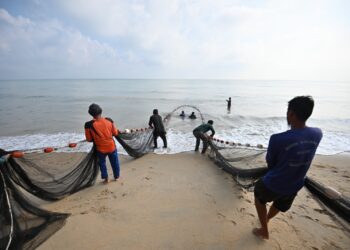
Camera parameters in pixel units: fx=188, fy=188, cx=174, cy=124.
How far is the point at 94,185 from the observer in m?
4.24

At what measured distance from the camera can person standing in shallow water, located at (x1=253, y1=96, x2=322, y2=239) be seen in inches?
73.8

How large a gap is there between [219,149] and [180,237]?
334 cm

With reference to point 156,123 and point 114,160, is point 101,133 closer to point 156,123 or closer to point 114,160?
point 114,160

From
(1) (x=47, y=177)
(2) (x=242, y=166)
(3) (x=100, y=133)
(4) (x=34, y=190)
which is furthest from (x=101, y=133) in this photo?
(2) (x=242, y=166)

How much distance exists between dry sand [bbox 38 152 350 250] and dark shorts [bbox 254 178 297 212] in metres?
0.56


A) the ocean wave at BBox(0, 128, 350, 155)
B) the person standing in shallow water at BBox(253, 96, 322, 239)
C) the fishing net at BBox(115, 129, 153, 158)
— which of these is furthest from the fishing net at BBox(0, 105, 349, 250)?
the ocean wave at BBox(0, 128, 350, 155)

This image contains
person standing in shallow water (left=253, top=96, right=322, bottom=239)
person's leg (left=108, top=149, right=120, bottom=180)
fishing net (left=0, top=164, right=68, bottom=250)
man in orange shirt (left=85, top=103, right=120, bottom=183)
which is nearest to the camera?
person standing in shallow water (left=253, top=96, right=322, bottom=239)

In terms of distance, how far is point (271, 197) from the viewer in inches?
87.9

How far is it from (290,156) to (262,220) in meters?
1.10

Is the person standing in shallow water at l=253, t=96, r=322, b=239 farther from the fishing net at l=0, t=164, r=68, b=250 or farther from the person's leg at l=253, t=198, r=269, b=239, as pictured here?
the fishing net at l=0, t=164, r=68, b=250

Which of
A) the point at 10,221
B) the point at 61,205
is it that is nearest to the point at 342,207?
the point at 10,221

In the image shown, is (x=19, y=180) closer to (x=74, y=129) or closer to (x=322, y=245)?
(x=322, y=245)

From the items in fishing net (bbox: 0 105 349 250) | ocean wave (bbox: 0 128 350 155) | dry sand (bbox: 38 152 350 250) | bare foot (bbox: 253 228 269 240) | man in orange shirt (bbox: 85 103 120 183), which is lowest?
ocean wave (bbox: 0 128 350 155)

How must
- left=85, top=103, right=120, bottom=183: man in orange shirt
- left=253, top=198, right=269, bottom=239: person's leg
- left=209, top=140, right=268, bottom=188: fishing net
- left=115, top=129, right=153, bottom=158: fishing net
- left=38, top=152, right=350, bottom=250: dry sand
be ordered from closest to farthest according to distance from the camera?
left=253, top=198, right=269, bottom=239: person's leg
left=38, top=152, right=350, bottom=250: dry sand
left=209, top=140, right=268, bottom=188: fishing net
left=85, top=103, right=120, bottom=183: man in orange shirt
left=115, top=129, right=153, bottom=158: fishing net
